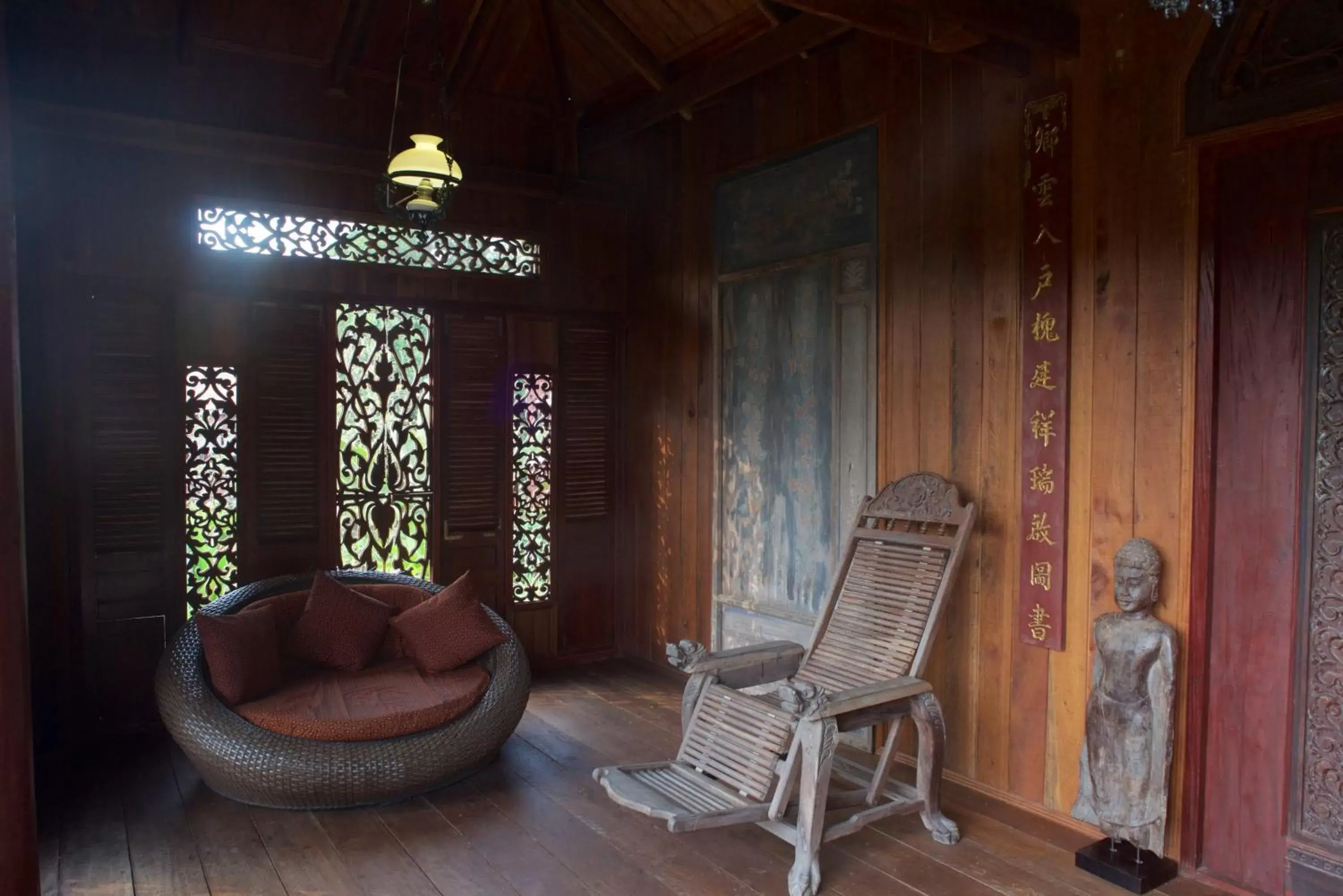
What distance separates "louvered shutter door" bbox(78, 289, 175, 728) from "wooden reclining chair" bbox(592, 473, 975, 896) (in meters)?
2.47

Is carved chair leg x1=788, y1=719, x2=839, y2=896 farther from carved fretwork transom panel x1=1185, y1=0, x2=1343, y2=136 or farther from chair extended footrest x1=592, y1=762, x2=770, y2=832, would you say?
carved fretwork transom panel x1=1185, y1=0, x2=1343, y2=136

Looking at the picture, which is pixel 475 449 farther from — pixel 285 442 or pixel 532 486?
pixel 285 442

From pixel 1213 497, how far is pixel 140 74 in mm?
4757

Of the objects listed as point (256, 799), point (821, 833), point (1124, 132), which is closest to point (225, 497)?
point (256, 799)

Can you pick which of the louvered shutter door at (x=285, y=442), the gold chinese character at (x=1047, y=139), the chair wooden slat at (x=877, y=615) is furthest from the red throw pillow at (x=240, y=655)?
the gold chinese character at (x=1047, y=139)

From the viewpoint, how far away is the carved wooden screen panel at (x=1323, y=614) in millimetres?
2680

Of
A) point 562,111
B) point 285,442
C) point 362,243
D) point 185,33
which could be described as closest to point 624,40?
point 562,111

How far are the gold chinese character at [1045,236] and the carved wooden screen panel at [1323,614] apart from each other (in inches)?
30.6

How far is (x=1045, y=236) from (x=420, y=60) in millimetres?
3400

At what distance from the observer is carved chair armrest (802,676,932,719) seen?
294cm

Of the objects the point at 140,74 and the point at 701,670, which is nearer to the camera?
the point at 701,670

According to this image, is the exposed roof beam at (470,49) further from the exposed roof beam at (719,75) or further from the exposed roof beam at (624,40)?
the exposed roof beam at (719,75)

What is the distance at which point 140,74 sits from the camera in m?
4.31

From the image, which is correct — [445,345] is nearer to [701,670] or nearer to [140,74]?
[140,74]
